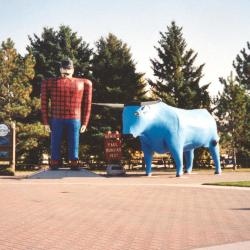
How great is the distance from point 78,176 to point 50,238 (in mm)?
16778

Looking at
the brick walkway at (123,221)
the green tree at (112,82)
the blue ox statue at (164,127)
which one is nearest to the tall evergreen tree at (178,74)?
the green tree at (112,82)

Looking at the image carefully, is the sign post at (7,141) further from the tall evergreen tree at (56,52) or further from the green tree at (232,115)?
the green tree at (232,115)

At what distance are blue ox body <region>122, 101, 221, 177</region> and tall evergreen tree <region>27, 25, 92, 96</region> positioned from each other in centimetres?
1638

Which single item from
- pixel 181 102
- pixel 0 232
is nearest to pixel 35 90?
pixel 181 102

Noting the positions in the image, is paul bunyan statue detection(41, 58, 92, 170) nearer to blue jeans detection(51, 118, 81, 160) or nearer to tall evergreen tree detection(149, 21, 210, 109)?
blue jeans detection(51, 118, 81, 160)

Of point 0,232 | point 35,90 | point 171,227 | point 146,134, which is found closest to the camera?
point 0,232

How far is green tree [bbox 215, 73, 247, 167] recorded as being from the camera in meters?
38.1

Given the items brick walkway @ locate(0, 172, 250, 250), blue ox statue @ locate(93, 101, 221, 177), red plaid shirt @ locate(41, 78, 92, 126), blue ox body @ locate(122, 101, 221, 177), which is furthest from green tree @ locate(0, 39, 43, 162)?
brick walkway @ locate(0, 172, 250, 250)

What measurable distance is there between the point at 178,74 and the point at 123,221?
32.6m

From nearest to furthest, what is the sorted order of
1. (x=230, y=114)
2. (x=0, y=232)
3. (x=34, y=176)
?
(x=0, y=232) → (x=34, y=176) → (x=230, y=114)

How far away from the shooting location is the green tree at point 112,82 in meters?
39.8

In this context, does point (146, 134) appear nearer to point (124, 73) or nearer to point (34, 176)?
point (34, 176)

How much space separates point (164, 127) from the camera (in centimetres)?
2559

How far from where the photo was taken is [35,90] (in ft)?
134
